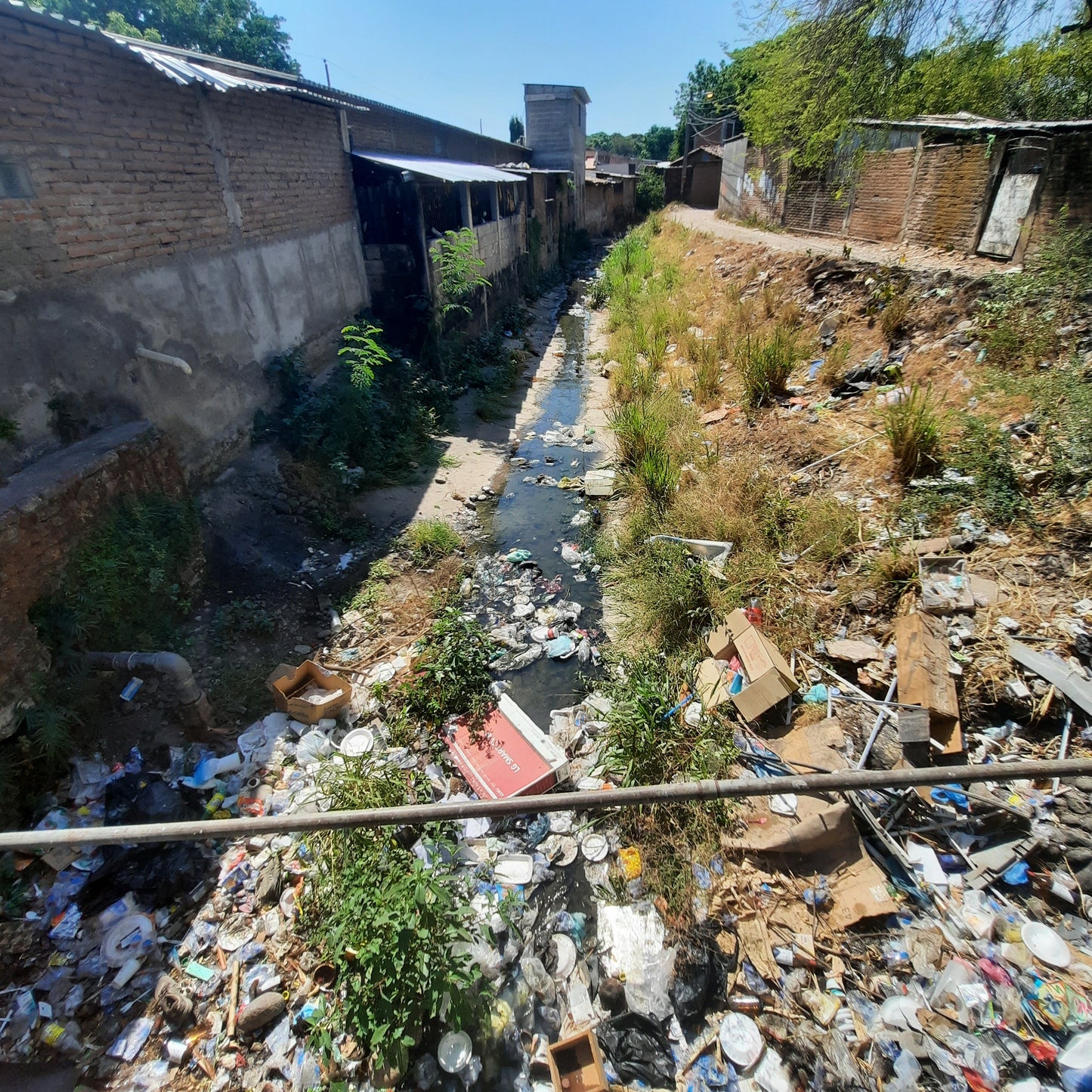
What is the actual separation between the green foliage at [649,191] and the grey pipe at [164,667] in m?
34.6

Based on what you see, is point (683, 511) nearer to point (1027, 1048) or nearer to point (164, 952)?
point (1027, 1048)

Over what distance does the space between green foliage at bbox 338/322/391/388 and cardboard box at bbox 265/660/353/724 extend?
13.2 feet

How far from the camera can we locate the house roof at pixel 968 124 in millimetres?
6473

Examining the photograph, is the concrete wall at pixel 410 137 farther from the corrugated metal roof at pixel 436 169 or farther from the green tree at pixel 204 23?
the green tree at pixel 204 23

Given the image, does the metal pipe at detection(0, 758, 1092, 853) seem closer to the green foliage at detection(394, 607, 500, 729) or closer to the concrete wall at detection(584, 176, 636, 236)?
the green foliage at detection(394, 607, 500, 729)

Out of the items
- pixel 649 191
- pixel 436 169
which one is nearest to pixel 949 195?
pixel 436 169

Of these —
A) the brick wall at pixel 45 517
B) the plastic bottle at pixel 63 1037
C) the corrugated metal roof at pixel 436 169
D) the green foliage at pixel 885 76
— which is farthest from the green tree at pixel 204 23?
the plastic bottle at pixel 63 1037

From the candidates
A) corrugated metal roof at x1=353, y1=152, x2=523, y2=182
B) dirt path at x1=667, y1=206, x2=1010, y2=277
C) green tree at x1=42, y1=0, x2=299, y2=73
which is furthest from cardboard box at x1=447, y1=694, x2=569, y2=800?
green tree at x1=42, y1=0, x2=299, y2=73

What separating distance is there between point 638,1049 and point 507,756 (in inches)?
59.8

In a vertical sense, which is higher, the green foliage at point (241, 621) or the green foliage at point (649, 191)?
the green foliage at point (649, 191)

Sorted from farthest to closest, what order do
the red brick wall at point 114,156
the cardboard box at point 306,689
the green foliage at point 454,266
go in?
the green foliage at point 454,266, the cardboard box at point 306,689, the red brick wall at point 114,156

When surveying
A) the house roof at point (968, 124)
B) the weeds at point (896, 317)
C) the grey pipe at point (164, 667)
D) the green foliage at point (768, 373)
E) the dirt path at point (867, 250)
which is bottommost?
the grey pipe at point (164, 667)

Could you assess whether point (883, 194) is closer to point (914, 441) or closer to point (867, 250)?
point (867, 250)

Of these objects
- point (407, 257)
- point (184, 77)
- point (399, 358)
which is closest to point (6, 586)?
point (184, 77)
